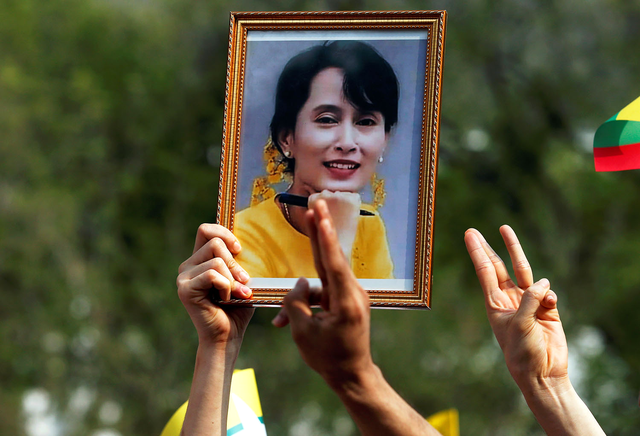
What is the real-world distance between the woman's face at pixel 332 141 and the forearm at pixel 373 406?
34.4 inches

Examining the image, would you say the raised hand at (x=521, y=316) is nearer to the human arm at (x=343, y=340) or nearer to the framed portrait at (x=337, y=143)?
the framed portrait at (x=337, y=143)

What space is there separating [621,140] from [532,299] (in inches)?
36.6

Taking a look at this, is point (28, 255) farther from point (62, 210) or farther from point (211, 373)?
point (211, 373)

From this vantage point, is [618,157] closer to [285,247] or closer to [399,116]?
[399,116]

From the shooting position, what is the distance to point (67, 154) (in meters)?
14.7

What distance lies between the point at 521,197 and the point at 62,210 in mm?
7055

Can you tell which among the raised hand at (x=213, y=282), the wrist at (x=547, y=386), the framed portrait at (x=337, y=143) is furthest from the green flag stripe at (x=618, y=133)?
the raised hand at (x=213, y=282)

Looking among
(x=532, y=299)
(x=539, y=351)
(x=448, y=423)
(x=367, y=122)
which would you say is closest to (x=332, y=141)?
(x=367, y=122)

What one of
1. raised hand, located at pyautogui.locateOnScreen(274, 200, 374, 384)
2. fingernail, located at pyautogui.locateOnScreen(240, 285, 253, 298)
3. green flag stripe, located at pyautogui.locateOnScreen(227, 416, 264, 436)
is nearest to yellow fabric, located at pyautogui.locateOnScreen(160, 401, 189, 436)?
green flag stripe, located at pyautogui.locateOnScreen(227, 416, 264, 436)

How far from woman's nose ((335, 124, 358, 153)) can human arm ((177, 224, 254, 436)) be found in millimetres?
447

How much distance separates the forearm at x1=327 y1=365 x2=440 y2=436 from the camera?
203 cm

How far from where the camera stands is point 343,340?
1979 mm

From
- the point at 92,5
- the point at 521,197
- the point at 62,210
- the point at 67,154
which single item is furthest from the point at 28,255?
the point at 521,197

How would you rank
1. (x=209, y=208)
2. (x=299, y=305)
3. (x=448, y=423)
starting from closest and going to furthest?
(x=299, y=305) → (x=448, y=423) → (x=209, y=208)
